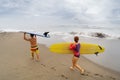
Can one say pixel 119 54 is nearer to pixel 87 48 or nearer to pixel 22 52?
pixel 87 48

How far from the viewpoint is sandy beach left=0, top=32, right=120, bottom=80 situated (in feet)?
23.8

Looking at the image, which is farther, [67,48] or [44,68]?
[67,48]

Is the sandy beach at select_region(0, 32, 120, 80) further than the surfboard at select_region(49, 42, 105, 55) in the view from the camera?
No

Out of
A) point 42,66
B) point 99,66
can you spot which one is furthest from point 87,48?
point 42,66

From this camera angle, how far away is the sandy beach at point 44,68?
7.25m

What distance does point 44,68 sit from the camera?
8023 millimetres

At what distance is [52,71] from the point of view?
25.5 ft

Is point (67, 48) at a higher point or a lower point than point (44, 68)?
higher

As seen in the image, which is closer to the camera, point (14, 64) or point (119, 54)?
point (14, 64)

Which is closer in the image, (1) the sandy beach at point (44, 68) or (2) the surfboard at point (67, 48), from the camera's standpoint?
(1) the sandy beach at point (44, 68)

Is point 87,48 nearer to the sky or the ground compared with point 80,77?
nearer to the sky

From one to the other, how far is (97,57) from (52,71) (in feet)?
12.9

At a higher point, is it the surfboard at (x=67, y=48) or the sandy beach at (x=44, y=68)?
the surfboard at (x=67, y=48)

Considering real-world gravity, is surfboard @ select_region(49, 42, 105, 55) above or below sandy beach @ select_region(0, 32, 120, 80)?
above
